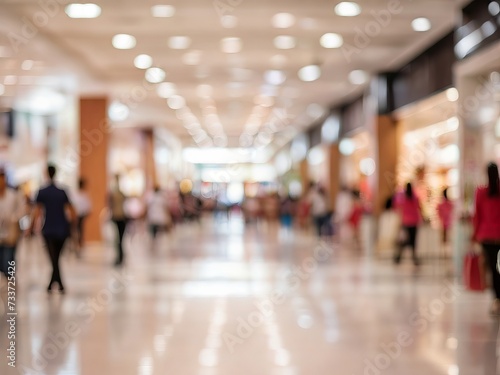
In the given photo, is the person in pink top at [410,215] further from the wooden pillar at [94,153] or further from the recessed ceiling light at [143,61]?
the wooden pillar at [94,153]

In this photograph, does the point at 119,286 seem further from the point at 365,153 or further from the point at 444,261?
the point at 365,153

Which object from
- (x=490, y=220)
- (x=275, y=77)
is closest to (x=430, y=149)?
(x=275, y=77)

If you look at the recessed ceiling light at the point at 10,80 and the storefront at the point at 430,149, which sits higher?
the recessed ceiling light at the point at 10,80

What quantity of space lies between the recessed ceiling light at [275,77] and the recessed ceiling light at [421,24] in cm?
663

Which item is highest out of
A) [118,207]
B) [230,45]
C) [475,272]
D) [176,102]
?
[176,102]

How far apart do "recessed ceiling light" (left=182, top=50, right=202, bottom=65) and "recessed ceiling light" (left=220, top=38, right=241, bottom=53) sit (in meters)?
0.66

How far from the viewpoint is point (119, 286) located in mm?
13891

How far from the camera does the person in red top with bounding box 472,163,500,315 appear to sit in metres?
10.5

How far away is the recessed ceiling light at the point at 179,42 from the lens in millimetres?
17562

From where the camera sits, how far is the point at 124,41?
18.1 meters

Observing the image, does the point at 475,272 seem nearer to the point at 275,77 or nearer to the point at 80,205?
the point at 80,205

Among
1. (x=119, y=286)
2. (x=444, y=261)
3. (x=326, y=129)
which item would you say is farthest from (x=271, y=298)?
(x=326, y=129)

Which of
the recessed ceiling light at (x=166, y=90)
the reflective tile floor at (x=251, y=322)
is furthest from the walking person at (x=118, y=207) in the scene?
the recessed ceiling light at (x=166, y=90)

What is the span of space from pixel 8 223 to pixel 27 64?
26.5 feet
